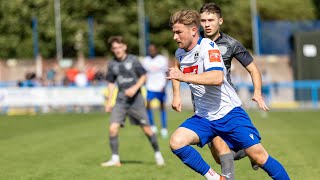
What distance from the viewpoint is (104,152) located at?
14688mm

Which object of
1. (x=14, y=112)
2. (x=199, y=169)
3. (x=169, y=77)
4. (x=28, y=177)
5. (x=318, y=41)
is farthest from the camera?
(x=318, y=41)

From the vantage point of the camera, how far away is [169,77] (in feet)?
22.7

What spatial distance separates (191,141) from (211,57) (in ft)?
3.03

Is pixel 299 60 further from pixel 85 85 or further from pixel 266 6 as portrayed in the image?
pixel 266 6

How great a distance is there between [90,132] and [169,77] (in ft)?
44.7

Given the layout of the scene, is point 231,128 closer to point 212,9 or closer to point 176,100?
point 176,100

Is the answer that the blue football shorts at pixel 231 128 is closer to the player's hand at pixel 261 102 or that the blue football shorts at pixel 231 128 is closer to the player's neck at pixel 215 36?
the player's hand at pixel 261 102

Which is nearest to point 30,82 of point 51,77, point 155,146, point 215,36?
point 51,77

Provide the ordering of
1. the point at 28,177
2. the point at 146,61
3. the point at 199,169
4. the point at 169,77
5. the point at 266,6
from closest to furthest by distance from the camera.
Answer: the point at 169,77 < the point at 199,169 < the point at 28,177 < the point at 146,61 < the point at 266,6

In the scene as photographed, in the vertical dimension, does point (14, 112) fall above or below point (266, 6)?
below

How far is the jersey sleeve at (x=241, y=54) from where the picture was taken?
8.28 metres

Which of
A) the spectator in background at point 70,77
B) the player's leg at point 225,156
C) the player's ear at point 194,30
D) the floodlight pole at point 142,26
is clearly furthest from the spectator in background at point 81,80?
the player's ear at point 194,30

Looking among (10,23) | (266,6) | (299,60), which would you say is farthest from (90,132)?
(266,6)

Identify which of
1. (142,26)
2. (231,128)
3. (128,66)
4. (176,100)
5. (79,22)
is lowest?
(231,128)
